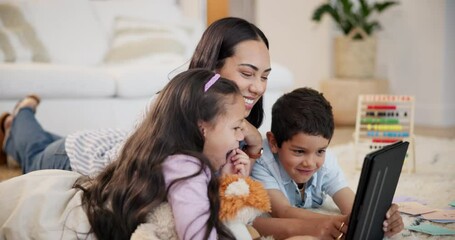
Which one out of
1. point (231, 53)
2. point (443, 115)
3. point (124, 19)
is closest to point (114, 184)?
point (231, 53)

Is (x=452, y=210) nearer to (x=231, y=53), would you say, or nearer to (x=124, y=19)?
(x=231, y=53)

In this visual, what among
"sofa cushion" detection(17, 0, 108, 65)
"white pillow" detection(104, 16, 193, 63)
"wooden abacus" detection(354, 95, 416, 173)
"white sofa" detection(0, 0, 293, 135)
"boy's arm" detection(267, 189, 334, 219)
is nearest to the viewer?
"boy's arm" detection(267, 189, 334, 219)

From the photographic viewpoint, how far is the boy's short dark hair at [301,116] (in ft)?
5.25

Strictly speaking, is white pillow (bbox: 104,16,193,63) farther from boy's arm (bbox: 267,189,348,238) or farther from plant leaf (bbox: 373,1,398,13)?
boy's arm (bbox: 267,189,348,238)

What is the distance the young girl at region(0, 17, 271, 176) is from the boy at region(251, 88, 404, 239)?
0.22 ft

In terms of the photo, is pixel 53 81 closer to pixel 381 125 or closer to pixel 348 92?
pixel 381 125

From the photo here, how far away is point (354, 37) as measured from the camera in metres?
4.40

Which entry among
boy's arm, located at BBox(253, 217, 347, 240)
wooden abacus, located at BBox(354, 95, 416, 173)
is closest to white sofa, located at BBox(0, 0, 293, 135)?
wooden abacus, located at BBox(354, 95, 416, 173)

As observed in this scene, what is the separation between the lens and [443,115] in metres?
4.35

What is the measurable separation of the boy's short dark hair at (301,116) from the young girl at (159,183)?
305 millimetres

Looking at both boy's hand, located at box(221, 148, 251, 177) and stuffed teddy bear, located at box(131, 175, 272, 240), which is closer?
stuffed teddy bear, located at box(131, 175, 272, 240)

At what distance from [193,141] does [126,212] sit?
0.20 m

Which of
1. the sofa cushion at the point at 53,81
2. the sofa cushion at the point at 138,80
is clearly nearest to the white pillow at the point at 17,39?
the sofa cushion at the point at 53,81

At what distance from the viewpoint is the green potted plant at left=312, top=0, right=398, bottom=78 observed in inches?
169
